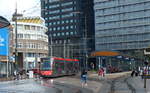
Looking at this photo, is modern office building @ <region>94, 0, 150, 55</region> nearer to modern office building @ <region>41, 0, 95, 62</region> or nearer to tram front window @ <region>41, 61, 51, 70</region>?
modern office building @ <region>41, 0, 95, 62</region>

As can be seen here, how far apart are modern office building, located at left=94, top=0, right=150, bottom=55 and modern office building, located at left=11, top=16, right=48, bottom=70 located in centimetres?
2621

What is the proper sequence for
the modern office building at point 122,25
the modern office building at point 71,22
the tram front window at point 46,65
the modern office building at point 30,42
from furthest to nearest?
the modern office building at point 71,22
the modern office building at point 122,25
the modern office building at point 30,42
the tram front window at point 46,65

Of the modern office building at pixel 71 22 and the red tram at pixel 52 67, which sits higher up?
the modern office building at pixel 71 22

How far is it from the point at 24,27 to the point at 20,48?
9.42 metres

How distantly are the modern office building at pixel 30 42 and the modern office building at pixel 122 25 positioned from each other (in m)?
26.2

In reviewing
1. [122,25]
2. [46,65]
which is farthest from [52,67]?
[122,25]

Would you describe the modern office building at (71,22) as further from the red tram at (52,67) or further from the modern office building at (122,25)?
the red tram at (52,67)

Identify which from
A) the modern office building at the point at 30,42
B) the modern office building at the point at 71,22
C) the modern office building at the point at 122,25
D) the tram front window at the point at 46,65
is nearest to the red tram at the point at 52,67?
the tram front window at the point at 46,65

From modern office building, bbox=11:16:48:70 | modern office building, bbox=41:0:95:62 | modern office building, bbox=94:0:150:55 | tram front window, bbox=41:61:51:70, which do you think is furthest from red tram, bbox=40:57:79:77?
modern office building, bbox=41:0:95:62

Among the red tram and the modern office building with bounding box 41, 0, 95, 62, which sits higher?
the modern office building with bounding box 41, 0, 95, 62

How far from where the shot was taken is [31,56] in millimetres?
113188

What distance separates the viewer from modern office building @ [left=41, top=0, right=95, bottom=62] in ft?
454

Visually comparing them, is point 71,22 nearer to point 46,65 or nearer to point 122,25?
point 122,25

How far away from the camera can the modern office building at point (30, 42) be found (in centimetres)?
10900
